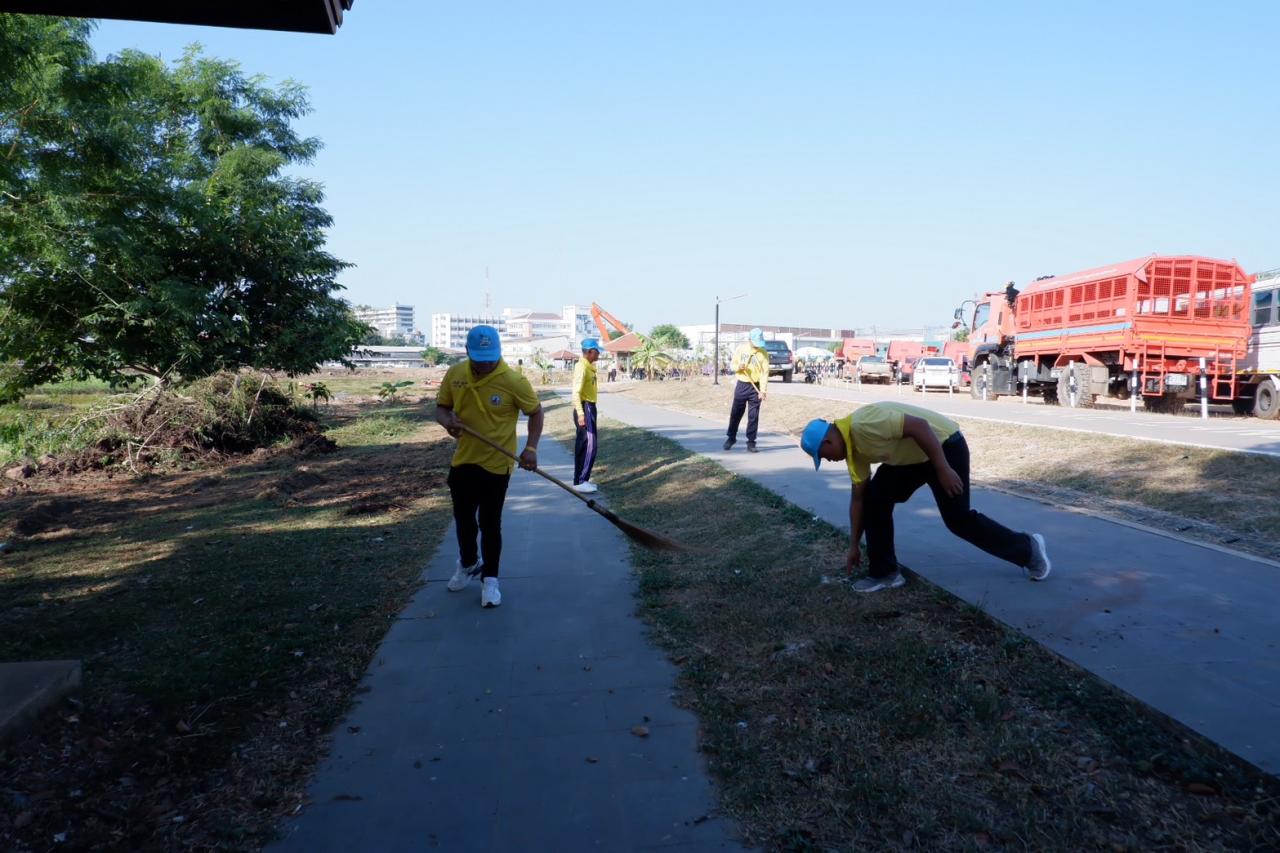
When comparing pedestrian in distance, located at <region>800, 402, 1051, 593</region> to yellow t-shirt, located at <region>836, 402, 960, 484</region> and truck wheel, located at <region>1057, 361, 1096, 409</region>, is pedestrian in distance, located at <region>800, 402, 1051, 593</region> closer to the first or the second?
yellow t-shirt, located at <region>836, 402, 960, 484</region>

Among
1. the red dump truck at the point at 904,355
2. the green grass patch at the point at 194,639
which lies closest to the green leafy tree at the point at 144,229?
the green grass patch at the point at 194,639

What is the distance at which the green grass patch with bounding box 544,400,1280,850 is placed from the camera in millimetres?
2758

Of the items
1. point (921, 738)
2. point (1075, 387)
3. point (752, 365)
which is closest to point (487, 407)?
point (921, 738)

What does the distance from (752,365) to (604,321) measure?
49019mm

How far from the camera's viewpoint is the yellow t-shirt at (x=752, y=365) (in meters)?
11.5

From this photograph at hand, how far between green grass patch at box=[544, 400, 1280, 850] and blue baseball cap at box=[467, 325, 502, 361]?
1842 mm

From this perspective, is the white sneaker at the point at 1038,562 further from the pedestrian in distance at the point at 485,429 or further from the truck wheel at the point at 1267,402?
the truck wheel at the point at 1267,402

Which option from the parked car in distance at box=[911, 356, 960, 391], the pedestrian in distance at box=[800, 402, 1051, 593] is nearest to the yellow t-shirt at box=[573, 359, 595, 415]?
the pedestrian in distance at box=[800, 402, 1051, 593]

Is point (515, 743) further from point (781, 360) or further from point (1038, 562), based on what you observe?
point (781, 360)

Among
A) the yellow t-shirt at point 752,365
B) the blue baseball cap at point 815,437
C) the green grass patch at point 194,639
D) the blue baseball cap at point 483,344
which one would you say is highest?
the blue baseball cap at point 483,344

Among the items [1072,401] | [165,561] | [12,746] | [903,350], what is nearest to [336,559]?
[165,561]

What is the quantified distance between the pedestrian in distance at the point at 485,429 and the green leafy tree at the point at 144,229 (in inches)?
118

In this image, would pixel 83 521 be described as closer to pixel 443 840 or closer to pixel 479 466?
pixel 479 466

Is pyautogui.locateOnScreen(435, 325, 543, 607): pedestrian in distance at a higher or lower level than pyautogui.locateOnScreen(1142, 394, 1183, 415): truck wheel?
higher
